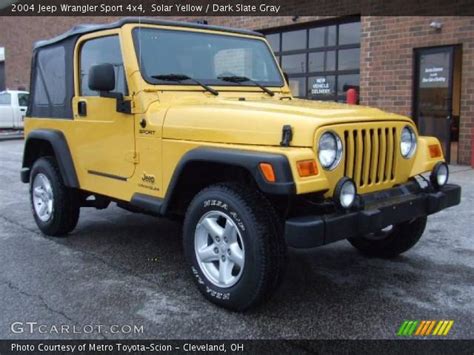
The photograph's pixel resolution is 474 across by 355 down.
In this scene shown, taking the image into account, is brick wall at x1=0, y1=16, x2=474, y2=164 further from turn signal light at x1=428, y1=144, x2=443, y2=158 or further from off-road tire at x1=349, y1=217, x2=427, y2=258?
turn signal light at x1=428, y1=144, x2=443, y2=158

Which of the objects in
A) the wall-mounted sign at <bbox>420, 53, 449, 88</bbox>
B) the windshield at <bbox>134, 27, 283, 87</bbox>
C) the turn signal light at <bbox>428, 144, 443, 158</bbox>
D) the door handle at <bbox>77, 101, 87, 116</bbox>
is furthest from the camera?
the wall-mounted sign at <bbox>420, 53, 449, 88</bbox>

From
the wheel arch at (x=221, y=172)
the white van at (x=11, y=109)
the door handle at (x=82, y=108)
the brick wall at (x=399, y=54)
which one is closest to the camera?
the wheel arch at (x=221, y=172)

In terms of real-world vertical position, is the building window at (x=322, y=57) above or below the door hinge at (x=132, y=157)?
above

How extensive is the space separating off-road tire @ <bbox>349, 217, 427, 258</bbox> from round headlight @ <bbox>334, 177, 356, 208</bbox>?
131cm

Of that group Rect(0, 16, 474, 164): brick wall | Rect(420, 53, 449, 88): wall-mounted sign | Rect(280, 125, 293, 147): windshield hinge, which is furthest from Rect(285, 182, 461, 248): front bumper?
Rect(420, 53, 449, 88): wall-mounted sign

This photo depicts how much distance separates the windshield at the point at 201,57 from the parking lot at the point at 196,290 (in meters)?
1.57

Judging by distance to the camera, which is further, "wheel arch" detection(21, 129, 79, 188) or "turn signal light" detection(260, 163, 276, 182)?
"wheel arch" detection(21, 129, 79, 188)

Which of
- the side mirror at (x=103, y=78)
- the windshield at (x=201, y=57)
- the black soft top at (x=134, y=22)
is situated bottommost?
the side mirror at (x=103, y=78)

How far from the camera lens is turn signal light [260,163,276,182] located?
3131 mm

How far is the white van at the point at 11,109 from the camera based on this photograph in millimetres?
19531

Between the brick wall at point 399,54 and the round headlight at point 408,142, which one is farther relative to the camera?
the brick wall at point 399,54


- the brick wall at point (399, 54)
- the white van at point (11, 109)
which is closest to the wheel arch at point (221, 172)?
the brick wall at point (399, 54)

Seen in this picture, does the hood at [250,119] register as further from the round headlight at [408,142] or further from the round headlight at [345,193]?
the round headlight at [345,193]

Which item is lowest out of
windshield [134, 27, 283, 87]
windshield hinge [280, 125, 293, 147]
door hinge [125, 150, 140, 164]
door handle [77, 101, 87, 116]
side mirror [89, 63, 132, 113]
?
door hinge [125, 150, 140, 164]
